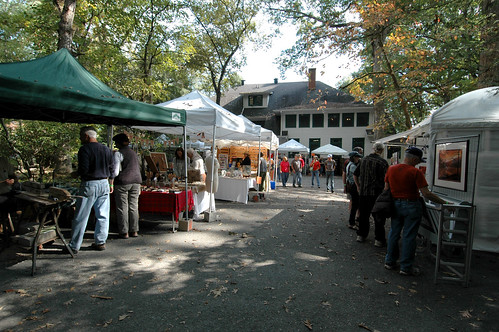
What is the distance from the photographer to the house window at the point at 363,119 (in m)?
29.5

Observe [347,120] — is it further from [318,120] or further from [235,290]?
[235,290]

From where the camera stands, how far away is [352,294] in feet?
11.4

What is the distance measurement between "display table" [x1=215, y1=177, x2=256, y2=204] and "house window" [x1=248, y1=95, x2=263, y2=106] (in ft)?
82.1

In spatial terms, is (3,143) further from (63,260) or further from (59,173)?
(63,260)

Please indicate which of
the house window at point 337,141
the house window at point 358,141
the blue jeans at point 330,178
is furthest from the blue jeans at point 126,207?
the house window at point 337,141

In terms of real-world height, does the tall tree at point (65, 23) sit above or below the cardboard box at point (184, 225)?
above

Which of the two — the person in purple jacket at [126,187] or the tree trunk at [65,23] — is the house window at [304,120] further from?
the person in purple jacket at [126,187]

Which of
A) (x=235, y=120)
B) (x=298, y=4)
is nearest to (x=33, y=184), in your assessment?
(x=235, y=120)

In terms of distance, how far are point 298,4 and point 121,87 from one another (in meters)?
9.55

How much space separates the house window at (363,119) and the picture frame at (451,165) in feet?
83.2

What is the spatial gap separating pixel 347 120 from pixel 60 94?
97.0ft

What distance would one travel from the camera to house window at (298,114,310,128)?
31.6 m

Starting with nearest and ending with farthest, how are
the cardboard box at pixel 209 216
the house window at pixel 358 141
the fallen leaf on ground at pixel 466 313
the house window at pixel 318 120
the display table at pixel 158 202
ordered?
1. the fallen leaf on ground at pixel 466 313
2. the display table at pixel 158 202
3. the cardboard box at pixel 209 216
4. the house window at pixel 358 141
5. the house window at pixel 318 120

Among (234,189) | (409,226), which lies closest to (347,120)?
(234,189)
